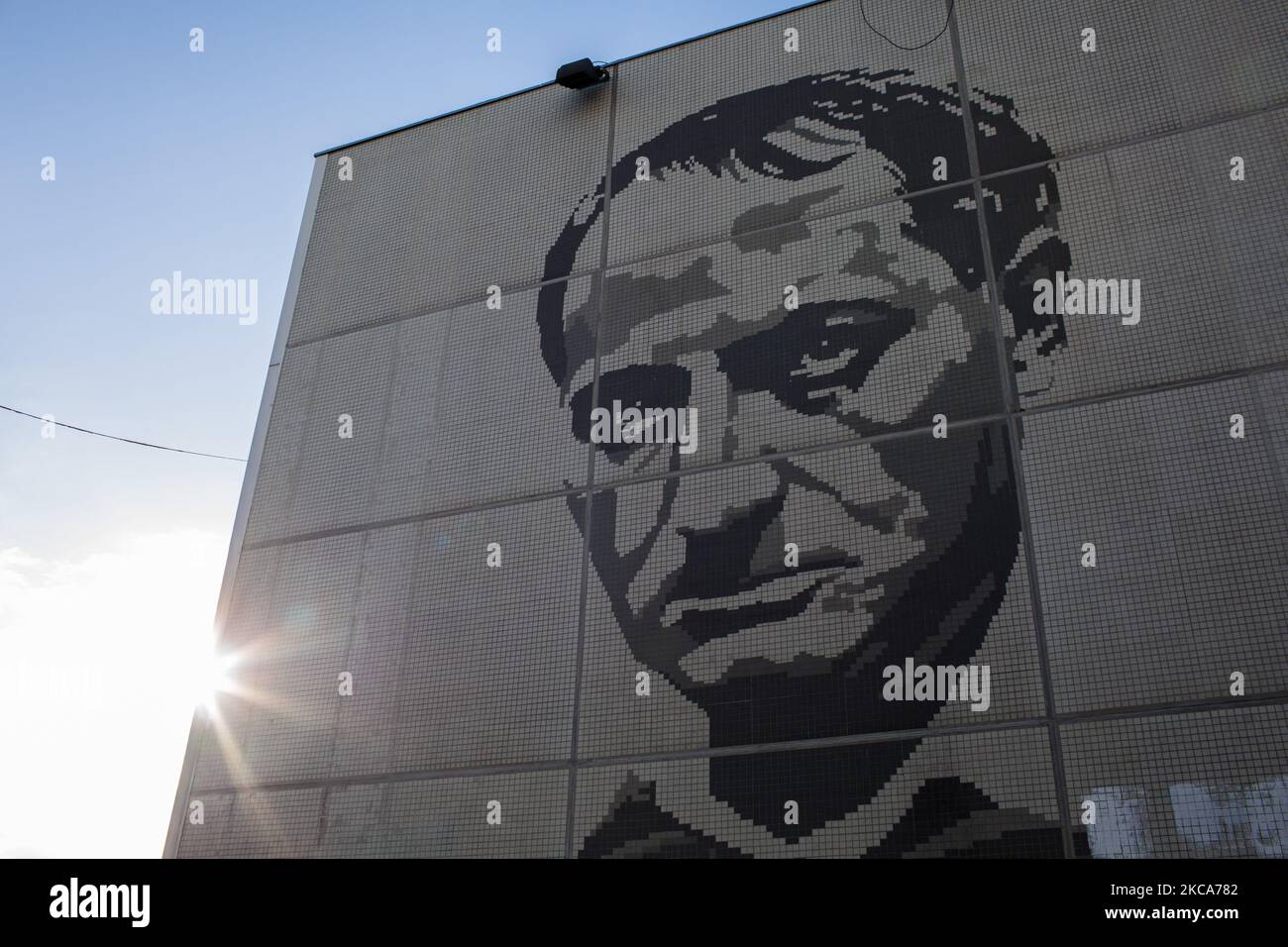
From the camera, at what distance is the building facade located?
4898 mm

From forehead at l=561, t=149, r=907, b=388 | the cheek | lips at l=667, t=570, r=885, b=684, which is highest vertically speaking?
forehead at l=561, t=149, r=907, b=388

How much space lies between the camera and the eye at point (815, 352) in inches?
236

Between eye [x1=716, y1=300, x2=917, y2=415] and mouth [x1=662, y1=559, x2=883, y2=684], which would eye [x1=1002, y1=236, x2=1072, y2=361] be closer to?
eye [x1=716, y1=300, x2=917, y2=415]

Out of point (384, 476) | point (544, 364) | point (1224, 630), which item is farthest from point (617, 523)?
point (1224, 630)

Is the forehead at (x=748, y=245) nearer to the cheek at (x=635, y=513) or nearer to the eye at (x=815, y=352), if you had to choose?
the eye at (x=815, y=352)

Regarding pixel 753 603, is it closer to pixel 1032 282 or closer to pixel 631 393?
pixel 631 393

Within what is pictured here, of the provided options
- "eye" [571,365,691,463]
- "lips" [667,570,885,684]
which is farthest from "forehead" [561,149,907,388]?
"lips" [667,570,885,684]

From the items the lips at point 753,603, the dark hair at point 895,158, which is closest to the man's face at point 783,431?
the lips at point 753,603

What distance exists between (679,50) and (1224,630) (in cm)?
511

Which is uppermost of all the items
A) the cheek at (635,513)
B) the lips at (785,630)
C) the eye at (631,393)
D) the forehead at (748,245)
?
the forehead at (748,245)

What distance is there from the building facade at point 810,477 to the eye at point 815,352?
0.02 metres

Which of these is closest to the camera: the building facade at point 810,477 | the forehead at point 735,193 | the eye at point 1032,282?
the building facade at point 810,477

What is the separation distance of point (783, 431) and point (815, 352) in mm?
506

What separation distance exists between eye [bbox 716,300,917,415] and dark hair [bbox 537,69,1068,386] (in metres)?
0.50
